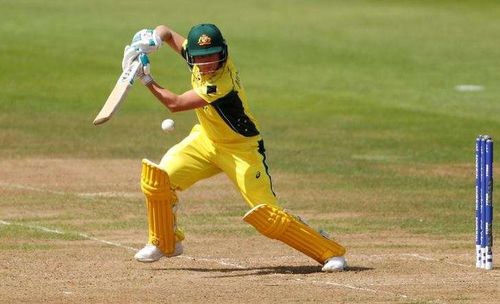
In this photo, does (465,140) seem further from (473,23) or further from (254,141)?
(473,23)

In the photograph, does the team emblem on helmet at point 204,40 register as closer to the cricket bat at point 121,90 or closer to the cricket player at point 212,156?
the cricket player at point 212,156

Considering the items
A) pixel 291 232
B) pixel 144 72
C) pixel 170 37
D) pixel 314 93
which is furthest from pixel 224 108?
pixel 314 93

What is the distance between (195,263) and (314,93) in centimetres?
1358

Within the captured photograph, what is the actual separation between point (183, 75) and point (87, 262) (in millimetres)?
15133

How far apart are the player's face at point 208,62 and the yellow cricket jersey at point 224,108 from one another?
0.07 meters

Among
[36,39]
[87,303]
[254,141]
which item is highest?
[254,141]

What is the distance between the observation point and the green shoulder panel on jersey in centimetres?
1156

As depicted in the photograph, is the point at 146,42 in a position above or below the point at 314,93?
above

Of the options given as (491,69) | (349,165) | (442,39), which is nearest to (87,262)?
Answer: (349,165)

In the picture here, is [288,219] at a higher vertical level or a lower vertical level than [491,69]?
higher

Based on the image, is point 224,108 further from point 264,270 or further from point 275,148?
point 275,148

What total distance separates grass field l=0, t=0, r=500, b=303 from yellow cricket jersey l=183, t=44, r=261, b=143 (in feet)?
3.62

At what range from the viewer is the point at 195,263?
12.3 m

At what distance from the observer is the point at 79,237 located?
1358 cm
